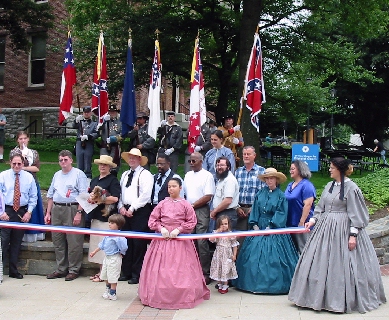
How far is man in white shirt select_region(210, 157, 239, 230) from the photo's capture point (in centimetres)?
796

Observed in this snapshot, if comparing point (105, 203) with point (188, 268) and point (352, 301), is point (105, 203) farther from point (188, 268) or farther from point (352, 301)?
point (352, 301)

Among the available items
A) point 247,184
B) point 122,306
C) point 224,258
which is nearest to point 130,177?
point 247,184

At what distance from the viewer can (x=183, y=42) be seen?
19578mm

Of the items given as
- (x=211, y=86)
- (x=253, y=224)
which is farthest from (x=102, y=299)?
(x=211, y=86)

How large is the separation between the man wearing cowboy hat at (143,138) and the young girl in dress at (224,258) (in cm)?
408

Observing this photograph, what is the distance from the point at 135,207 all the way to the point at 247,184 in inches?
→ 67.5

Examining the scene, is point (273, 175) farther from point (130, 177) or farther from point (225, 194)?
point (130, 177)

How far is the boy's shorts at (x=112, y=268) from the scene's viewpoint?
735 centimetres

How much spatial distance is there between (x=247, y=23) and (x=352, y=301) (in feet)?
35.5

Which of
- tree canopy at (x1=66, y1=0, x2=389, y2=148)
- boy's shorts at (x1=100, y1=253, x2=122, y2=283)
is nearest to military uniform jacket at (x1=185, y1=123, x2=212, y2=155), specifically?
boy's shorts at (x1=100, y1=253, x2=122, y2=283)

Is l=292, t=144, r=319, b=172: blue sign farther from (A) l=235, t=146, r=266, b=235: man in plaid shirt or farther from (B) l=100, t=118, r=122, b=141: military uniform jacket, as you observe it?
(A) l=235, t=146, r=266, b=235: man in plaid shirt

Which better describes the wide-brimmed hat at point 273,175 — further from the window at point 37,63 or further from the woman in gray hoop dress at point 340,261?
the window at point 37,63

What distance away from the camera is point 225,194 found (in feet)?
26.1

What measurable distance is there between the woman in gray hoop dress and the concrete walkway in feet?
0.50
